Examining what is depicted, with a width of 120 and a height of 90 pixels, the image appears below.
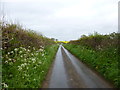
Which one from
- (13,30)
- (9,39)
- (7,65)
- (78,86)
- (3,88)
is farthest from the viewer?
(13,30)

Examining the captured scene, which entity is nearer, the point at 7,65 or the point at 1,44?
the point at 7,65

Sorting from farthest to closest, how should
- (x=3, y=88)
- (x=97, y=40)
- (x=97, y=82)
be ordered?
(x=97, y=40) → (x=97, y=82) → (x=3, y=88)

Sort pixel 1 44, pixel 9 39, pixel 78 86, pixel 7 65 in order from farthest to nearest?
pixel 9 39 < pixel 1 44 < pixel 7 65 < pixel 78 86

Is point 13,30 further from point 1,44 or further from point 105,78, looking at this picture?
point 105,78

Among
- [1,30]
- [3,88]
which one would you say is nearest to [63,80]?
[3,88]

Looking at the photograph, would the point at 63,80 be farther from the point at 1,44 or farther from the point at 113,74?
the point at 1,44

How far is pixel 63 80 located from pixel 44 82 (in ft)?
3.10

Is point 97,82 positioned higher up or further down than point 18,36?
further down

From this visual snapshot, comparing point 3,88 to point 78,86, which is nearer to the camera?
point 3,88

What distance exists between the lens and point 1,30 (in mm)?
8891

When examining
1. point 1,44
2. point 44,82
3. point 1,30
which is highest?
point 1,30

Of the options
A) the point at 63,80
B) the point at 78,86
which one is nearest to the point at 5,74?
the point at 63,80

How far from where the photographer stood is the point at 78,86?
5.98 m

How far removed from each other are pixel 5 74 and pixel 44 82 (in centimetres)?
203
